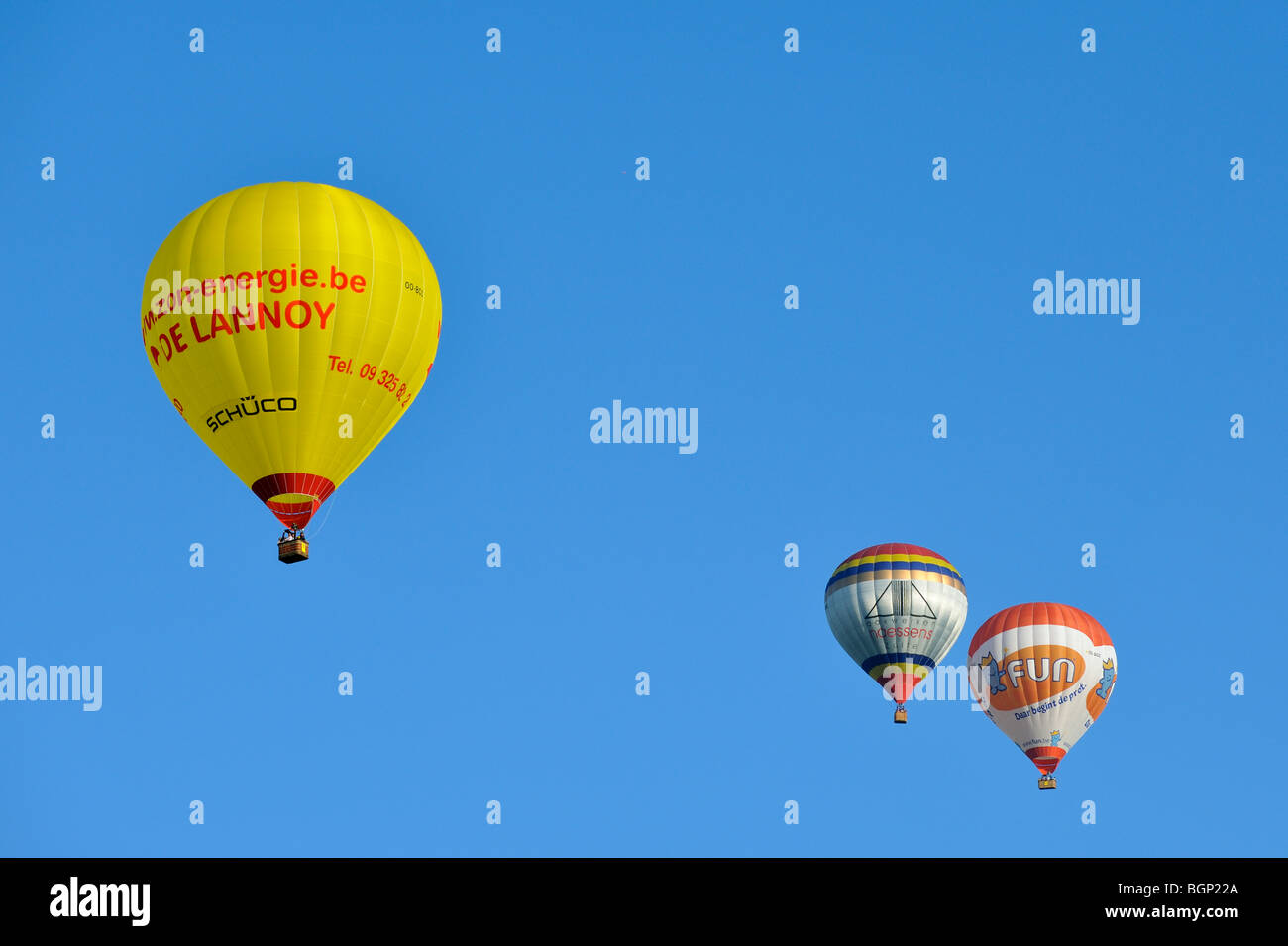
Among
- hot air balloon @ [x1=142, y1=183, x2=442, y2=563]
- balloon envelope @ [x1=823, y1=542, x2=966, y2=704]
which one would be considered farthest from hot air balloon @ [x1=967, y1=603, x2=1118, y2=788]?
hot air balloon @ [x1=142, y1=183, x2=442, y2=563]

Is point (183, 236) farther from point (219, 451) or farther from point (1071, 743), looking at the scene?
point (1071, 743)

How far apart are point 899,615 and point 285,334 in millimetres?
21686

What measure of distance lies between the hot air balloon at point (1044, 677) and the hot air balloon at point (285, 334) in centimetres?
2106

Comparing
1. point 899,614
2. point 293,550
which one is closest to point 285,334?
point 293,550

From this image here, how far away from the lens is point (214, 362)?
50.0 metres

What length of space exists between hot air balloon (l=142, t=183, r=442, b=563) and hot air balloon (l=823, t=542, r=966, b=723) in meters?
18.6

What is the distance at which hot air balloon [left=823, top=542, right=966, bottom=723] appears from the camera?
215 ft

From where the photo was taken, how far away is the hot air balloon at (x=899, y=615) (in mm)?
65625

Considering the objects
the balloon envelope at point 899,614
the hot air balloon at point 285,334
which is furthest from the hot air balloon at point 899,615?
the hot air balloon at point 285,334

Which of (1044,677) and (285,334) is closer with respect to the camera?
(285,334)

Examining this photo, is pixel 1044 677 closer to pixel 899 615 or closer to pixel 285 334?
pixel 899 615

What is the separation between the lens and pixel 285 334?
49.7m

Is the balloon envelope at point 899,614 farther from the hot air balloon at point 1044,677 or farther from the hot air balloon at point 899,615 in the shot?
the hot air balloon at point 1044,677
